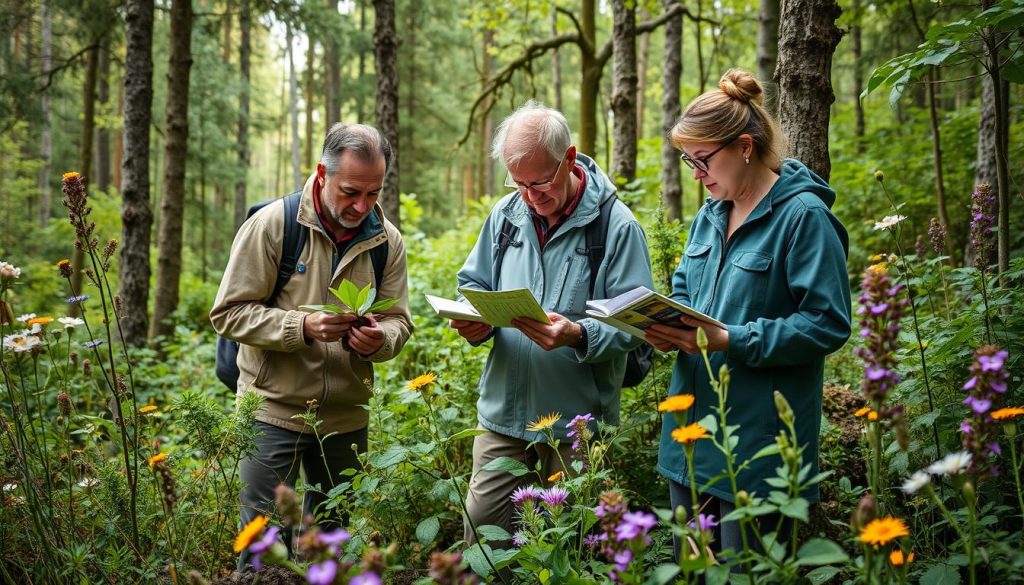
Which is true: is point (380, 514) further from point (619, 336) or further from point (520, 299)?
point (619, 336)

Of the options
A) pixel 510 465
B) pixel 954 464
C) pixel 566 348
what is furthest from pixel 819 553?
pixel 566 348

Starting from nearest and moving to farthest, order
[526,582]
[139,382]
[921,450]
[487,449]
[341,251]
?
[526,582] < [921,450] < [487,449] < [341,251] < [139,382]

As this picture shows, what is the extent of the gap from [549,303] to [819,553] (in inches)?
58.9

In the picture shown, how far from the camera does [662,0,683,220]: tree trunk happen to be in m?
7.83

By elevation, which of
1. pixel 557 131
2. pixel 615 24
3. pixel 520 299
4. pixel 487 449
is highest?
pixel 615 24

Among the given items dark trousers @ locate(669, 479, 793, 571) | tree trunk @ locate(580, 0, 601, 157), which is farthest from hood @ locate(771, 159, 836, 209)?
tree trunk @ locate(580, 0, 601, 157)

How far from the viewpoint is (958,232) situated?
7.88 m

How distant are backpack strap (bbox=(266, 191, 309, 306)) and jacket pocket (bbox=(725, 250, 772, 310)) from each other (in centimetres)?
176

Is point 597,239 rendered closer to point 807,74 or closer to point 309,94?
point 807,74

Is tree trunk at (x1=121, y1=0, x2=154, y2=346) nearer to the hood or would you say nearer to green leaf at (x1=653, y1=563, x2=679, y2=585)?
the hood

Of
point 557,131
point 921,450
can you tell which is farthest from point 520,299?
point 921,450

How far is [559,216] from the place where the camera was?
2.68m

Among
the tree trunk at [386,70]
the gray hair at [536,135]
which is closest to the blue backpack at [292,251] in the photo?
the gray hair at [536,135]

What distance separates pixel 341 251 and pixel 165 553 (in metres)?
1.33
